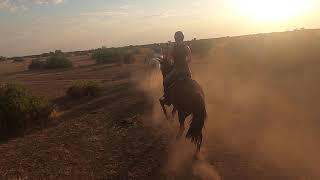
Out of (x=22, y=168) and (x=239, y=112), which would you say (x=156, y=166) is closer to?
(x=22, y=168)

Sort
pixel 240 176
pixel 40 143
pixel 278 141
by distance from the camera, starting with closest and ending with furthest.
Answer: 1. pixel 240 176
2. pixel 278 141
3. pixel 40 143

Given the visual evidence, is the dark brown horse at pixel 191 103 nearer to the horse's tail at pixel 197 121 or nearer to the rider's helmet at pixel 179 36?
the horse's tail at pixel 197 121

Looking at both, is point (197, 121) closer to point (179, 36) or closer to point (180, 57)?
point (180, 57)

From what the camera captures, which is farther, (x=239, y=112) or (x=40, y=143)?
(x=239, y=112)

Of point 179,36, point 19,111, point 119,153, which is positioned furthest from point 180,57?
point 19,111

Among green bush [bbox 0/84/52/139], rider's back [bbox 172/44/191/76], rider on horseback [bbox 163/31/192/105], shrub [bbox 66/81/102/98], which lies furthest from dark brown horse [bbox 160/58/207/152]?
shrub [bbox 66/81/102/98]

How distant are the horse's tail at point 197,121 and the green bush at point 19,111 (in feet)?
23.2

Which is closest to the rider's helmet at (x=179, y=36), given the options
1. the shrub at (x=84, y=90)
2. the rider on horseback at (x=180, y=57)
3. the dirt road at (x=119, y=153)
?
the rider on horseback at (x=180, y=57)

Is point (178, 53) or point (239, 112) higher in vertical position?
point (178, 53)

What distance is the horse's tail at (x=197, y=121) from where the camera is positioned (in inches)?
400

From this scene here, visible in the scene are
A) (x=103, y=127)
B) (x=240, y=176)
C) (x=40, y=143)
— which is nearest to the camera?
(x=240, y=176)

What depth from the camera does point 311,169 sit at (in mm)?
8773

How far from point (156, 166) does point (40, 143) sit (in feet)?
14.7

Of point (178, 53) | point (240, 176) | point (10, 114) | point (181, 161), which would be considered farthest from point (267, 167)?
point (10, 114)
